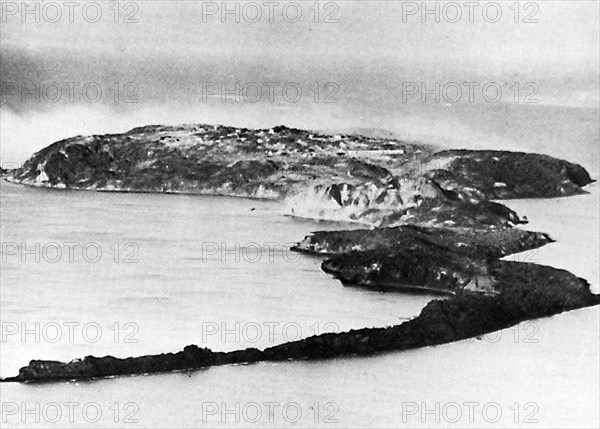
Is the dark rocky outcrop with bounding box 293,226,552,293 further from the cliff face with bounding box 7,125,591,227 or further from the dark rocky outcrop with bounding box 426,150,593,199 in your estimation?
the dark rocky outcrop with bounding box 426,150,593,199

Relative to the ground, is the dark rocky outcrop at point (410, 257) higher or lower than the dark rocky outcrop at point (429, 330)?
higher

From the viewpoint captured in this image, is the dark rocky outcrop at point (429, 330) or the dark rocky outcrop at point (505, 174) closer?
the dark rocky outcrop at point (429, 330)

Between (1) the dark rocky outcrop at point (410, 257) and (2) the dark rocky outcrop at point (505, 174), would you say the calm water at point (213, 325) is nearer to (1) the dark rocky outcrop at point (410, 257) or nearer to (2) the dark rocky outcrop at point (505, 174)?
(1) the dark rocky outcrop at point (410, 257)

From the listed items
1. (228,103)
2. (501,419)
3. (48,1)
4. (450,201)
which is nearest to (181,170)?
(228,103)

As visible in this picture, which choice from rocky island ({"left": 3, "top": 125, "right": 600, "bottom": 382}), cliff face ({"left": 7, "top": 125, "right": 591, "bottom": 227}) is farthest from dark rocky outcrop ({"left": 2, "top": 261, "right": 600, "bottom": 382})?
cliff face ({"left": 7, "top": 125, "right": 591, "bottom": 227})

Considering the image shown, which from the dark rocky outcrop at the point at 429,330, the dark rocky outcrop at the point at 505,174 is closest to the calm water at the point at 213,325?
the dark rocky outcrop at the point at 429,330

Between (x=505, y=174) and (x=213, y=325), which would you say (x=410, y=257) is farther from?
(x=213, y=325)

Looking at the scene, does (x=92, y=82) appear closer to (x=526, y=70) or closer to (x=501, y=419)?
(x=526, y=70)
